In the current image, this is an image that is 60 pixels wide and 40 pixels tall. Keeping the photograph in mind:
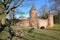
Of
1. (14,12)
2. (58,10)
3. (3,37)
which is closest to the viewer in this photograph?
(3,37)

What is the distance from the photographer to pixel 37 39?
1591 cm

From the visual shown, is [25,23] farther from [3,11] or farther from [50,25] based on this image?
[3,11]

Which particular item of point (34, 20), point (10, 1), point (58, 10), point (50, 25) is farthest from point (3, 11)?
point (58, 10)

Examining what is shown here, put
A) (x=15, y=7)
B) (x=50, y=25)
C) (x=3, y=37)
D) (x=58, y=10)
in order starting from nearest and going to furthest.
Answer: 1. (x=3, y=37)
2. (x=15, y=7)
3. (x=50, y=25)
4. (x=58, y=10)

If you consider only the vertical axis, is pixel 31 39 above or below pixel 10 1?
below

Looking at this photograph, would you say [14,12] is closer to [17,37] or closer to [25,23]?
[17,37]

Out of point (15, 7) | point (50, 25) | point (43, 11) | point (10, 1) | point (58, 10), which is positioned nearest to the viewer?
point (10, 1)

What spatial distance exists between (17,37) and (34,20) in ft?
69.8

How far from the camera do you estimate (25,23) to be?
37.9 m

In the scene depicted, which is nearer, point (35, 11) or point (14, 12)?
point (14, 12)

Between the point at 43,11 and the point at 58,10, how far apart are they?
21.4ft

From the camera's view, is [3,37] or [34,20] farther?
[34,20]

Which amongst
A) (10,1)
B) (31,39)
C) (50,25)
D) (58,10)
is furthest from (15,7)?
(58,10)

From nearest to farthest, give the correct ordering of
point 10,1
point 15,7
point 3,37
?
point 3,37 < point 10,1 < point 15,7
